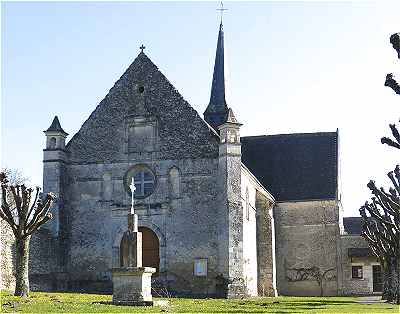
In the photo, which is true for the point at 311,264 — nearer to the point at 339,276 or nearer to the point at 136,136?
the point at 339,276

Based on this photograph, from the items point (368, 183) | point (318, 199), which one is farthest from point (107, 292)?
point (318, 199)

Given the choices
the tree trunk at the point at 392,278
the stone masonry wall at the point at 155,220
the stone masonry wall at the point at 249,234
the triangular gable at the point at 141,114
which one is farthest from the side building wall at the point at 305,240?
the triangular gable at the point at 141,114

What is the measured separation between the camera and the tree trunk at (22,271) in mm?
21234

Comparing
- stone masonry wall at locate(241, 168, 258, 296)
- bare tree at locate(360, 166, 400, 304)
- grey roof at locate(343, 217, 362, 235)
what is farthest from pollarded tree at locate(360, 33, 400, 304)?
grey roof at locate(343, 217, 362, 235)

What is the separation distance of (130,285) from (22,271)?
4.27 m

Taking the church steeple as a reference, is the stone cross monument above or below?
below

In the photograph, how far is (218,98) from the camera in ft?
135

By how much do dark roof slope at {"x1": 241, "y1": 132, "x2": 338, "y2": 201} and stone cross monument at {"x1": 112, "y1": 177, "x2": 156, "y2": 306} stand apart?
827 inches

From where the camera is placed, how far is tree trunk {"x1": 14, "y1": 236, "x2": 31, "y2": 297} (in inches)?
836

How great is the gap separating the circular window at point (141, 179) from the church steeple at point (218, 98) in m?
10.2

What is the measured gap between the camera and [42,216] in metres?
22.8

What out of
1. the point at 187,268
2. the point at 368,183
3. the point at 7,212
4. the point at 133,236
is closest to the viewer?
the point at 133,236

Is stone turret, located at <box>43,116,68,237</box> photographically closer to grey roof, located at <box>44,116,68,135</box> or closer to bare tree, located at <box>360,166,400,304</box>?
grey roof, located at <box>44,116,68,135</box>

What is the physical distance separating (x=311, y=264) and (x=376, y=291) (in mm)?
4618
